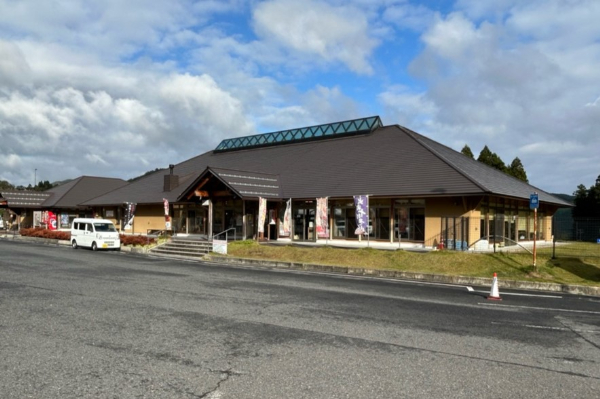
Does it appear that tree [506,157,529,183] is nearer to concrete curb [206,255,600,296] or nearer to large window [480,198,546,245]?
large window [480,198,546,245]

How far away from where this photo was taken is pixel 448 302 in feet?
33.7

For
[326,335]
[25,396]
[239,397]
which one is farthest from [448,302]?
[25,396]

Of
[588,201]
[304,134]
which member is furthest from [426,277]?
[588,201]

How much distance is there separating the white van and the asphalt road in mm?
13418

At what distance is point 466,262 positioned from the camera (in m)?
15.9

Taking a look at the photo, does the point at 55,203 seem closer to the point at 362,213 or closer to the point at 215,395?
the point at 362,213

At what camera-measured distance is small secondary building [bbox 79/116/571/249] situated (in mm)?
20750

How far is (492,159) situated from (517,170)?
2.25 metres

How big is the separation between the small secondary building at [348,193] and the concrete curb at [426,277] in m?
4.12

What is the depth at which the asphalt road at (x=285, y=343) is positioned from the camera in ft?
15.2

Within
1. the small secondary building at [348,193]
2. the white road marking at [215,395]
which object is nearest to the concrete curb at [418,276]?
the small secondary building at [348,193]

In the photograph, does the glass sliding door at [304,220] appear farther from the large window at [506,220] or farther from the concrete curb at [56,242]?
the large window at [506,220]

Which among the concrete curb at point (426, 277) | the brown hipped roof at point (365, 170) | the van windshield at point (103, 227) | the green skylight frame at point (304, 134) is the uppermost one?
the green skylight frame at point (304, 134)

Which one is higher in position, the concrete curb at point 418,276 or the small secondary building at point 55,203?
the small secondary building at point 55,203
